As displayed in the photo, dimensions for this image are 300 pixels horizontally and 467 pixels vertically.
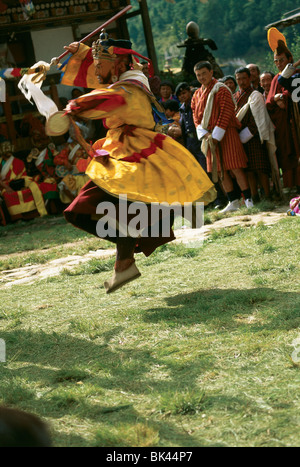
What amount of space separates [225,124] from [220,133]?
0.13 meters

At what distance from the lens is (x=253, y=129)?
8805 mm

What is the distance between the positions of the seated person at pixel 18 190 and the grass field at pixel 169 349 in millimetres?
5426

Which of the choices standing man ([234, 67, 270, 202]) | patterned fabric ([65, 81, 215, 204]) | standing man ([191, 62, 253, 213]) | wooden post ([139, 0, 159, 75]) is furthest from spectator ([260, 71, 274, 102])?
wooden post ([139, 0, 159, 75])

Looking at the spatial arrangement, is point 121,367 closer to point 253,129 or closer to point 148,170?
point 148,170

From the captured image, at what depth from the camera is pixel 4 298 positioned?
19.7 ft

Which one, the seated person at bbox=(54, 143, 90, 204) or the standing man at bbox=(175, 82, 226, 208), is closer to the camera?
the standing man at bbox=(175, 82, 226, 208)

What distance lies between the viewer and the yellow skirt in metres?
4.72

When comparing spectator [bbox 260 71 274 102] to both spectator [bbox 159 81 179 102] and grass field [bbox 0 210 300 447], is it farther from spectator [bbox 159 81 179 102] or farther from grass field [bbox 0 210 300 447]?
grass field [bbox 0 210 300 447]

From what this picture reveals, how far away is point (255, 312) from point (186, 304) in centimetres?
67

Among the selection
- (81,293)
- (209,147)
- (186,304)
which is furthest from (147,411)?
(209,147)

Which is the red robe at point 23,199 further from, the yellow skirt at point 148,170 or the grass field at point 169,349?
the yellow skirt at point 148,170

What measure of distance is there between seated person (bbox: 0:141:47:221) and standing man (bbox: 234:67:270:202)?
439 cm

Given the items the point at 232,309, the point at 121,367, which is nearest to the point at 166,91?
the point at 232,309
